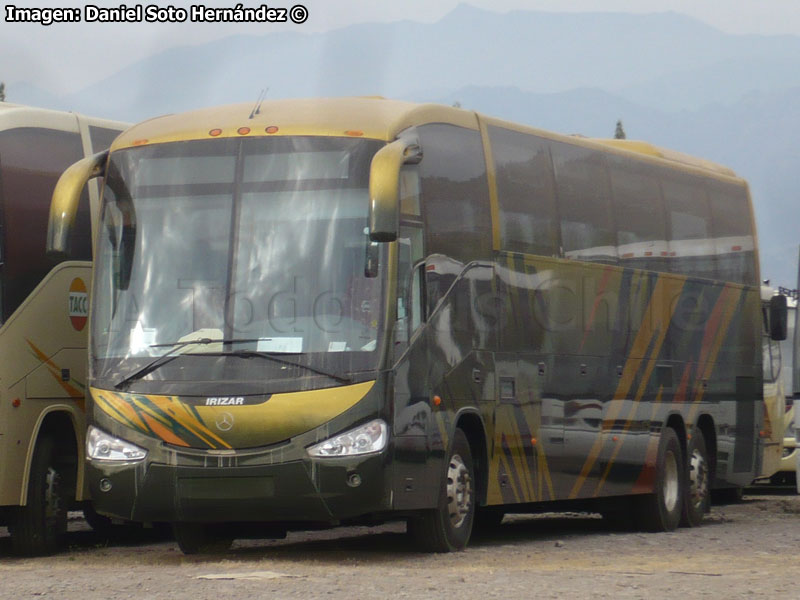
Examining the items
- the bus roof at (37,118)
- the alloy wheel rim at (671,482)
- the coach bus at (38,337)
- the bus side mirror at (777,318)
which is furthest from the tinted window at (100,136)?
the bus side mirror at (777,318)

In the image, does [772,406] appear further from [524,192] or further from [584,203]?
[524,192]

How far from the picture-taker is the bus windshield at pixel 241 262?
11719mm

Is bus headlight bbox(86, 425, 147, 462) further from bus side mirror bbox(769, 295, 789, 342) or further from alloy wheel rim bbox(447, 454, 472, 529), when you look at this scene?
bus side mirror bbox(769, 295, 789, 342)

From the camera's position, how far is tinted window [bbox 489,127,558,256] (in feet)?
46.2

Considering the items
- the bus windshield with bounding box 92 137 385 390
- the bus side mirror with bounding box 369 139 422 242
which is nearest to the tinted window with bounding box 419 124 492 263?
the bus windshield with bounding box 92 137 385 390

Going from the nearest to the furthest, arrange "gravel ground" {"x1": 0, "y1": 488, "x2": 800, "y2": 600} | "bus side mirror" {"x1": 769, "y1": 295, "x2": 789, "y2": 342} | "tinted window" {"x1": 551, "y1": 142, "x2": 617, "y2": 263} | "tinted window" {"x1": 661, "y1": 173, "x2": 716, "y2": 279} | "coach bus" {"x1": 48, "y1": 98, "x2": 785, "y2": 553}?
"gravel ground" {"x1": 0, "y1": 488, "x2": 800, "y2": 600} < "coach bus" {"x1": 48, "y1": 98, "x2": 785, "y2": 553} < "tinted window" {"x1": 551, "y1": 142, "x2": 617, "y2": 263} < "tinted window" {"x1": 661, "y1": 173, "x2": 716, "y2": 279} < "bus side mirror" {"x1": 769, "y1": 295, "x2": 789, "y2": 342}

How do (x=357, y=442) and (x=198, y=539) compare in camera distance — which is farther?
(x=198, y=539)

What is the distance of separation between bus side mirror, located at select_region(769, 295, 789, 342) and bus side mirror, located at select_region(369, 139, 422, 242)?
10787 mm

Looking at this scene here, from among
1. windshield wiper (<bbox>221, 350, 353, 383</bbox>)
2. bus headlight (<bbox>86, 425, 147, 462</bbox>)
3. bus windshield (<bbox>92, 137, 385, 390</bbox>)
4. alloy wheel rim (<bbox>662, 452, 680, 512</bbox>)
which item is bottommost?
alloy wheel rim (<bbox>662, 452, 680, 512</bbox>)

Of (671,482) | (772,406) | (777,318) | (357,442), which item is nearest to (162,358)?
(357,442)

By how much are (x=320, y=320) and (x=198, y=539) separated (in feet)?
7.64

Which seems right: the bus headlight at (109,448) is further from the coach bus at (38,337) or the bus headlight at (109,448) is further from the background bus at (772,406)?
the background bus at (772,406)

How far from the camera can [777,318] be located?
21.4 m

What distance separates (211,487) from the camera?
11.6 m
